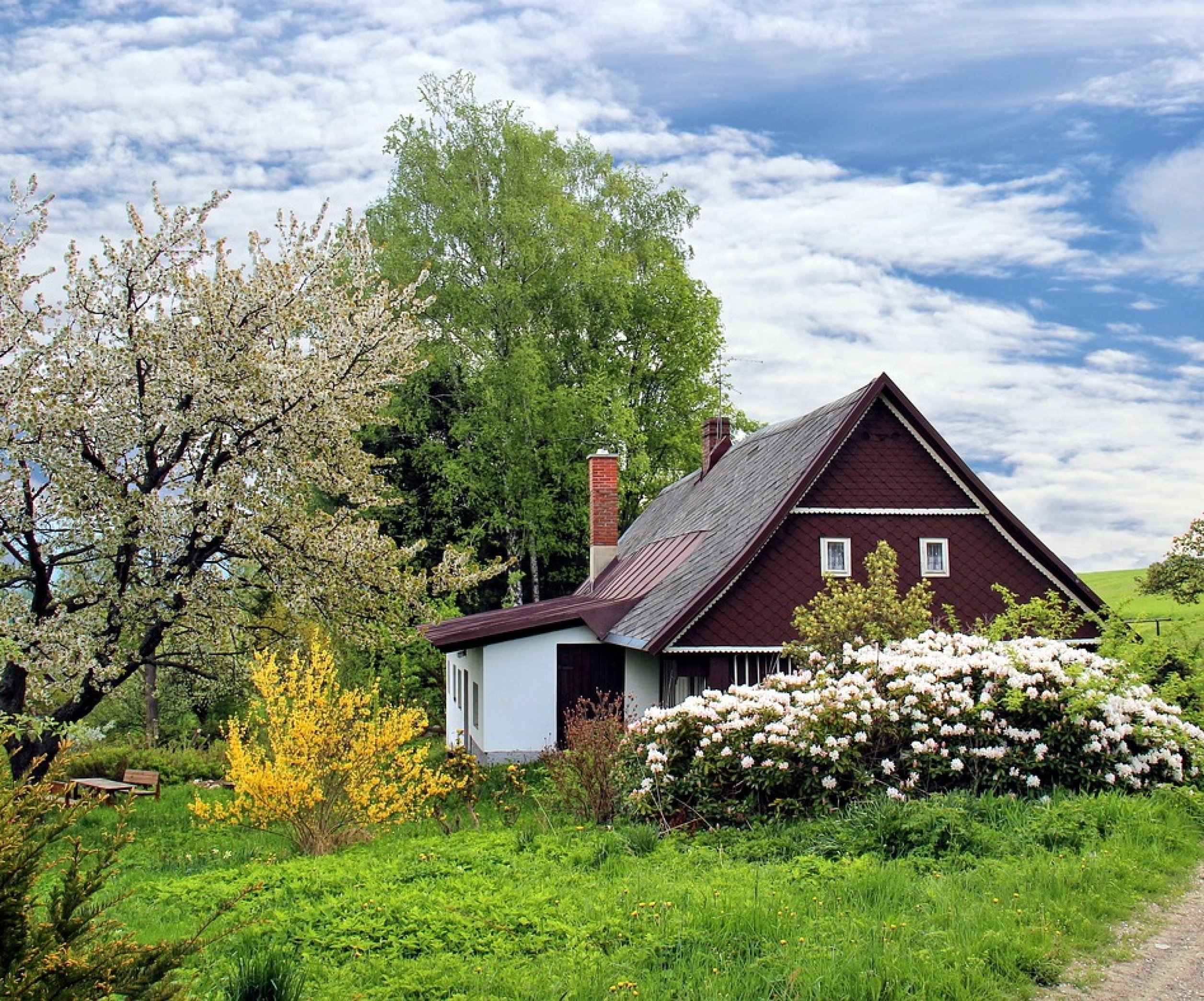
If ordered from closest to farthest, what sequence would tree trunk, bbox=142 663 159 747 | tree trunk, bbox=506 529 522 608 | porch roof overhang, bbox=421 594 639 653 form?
porch roof overhang, bbox=421 594 639 653 → tree trunk, bbox=506 529 522 608 → tree trunk, bbox=142 663 159 747

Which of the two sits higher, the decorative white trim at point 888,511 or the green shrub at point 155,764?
the decorative white trim at point 888,511

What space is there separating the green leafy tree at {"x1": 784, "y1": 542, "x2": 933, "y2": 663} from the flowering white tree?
18.7 feet

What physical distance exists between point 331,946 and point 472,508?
25.5 m

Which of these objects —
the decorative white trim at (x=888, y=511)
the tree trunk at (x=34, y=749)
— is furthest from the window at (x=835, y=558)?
the tree trunk at (x=34, y=749)

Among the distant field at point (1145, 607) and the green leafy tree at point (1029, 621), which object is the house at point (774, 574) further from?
the distant field at point (1145, 607)

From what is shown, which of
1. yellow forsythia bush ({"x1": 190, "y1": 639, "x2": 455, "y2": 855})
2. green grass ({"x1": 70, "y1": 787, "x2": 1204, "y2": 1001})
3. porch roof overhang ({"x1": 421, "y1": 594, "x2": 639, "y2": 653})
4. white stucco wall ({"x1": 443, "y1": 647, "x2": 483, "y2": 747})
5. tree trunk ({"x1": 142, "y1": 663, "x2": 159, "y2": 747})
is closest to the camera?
green grass ({"x1": 70, "y1": 787, "x2": 1204, "y2": 1001})

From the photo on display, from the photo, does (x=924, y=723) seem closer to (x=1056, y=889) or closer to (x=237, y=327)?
(x=1056, y=889)

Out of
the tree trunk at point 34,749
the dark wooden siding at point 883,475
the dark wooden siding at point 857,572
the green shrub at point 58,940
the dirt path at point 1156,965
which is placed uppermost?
the dark wooden siding at point 883,475

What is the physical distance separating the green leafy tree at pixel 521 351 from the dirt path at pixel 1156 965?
24482 mm

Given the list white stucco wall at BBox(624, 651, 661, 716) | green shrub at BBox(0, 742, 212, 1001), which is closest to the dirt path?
green shrub at BBox(0, 742, 212, 1001)

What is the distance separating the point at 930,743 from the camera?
1046 cm

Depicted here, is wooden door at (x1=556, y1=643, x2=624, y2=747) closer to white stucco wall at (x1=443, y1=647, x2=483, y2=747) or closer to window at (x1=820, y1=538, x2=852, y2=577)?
white stucco wall at (x1=443, y1=647, x2=483, y2=747)

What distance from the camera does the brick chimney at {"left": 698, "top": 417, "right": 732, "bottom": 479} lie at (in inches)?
1048

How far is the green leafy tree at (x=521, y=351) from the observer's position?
31391mm
